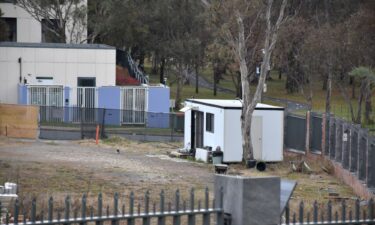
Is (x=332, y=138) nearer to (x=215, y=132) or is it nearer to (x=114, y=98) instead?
(x=215, y=132)

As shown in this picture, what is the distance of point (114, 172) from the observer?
2944 cm

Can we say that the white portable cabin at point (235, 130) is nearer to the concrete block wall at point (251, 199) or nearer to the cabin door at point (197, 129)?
→ the cabin door at point (197, 129)

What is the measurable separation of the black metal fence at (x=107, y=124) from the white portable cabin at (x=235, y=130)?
9.72m

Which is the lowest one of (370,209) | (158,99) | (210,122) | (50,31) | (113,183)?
(113,183)

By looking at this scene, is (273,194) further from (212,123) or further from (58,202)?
(212,123)

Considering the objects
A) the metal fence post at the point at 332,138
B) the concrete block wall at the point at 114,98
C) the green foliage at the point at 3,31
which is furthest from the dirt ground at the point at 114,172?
the green foliage at the point at 3,31

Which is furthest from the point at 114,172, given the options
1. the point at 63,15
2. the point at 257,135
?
the point at 63,15

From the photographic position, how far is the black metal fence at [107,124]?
4662cm

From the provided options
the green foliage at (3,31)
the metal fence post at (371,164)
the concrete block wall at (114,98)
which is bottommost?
the metal fence post at (371,164)

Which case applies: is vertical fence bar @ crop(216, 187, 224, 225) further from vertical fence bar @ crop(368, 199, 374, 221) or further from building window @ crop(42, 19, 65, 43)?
building window @ crop(42, 19, 65, 43)

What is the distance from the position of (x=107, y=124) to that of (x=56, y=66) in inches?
359

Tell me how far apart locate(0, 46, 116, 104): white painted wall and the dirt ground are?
15.1 m

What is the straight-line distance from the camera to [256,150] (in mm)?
36688

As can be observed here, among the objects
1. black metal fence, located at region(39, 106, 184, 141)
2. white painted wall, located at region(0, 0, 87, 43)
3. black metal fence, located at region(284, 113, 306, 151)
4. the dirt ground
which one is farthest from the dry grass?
white painted wall, located at region(0, 0, 87, 43)
